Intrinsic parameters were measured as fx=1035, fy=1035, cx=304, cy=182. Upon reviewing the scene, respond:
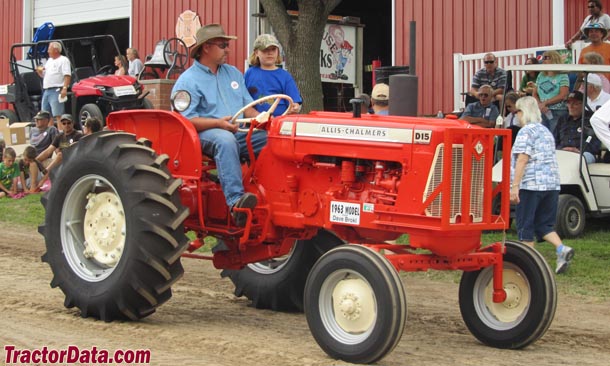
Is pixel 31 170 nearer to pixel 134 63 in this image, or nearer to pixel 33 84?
pixel 134 63

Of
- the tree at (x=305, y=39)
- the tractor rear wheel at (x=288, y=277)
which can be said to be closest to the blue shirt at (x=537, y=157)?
the tractor rear wheel at (x=288, y=277)

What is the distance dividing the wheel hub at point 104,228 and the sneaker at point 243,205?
0.78 m

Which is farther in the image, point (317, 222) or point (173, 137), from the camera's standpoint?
point (173, 137)

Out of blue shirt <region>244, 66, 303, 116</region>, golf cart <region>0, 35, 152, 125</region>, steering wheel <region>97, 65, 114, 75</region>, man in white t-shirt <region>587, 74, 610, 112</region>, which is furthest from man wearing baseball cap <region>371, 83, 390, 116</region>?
steering wheel <region>97, 65, 114, 75</region>

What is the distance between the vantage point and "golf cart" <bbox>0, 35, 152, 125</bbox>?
18422mm

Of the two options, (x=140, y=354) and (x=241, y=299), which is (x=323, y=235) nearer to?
(x=241, y=299)

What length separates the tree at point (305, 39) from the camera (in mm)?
13930

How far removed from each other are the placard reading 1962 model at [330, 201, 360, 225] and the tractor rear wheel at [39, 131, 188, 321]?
967 mm

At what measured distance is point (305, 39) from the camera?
13.9 metres

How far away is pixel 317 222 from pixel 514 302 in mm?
1374

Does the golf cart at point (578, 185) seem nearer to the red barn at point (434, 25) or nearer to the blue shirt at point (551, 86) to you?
the blue shirt at point (551, 86)

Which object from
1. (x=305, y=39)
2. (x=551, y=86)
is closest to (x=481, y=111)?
(x=551, y=86)

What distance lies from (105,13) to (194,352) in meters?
18.3

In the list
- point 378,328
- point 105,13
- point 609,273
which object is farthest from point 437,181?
point 105,13
